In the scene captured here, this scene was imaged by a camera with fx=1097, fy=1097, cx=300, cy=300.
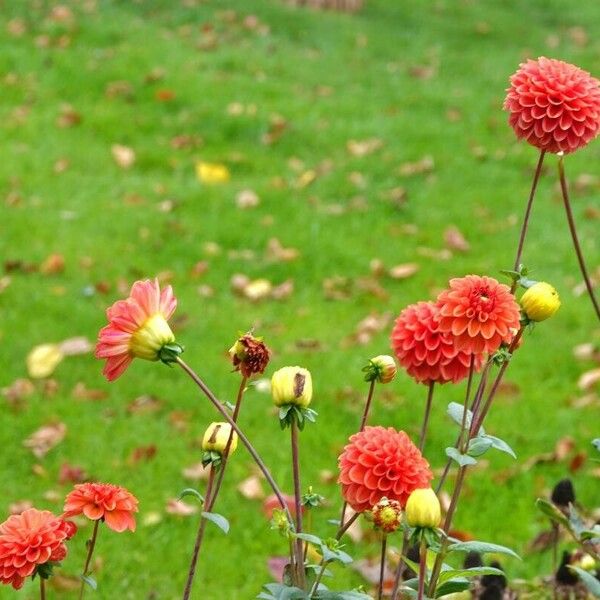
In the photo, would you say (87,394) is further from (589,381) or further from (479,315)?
(479,315)

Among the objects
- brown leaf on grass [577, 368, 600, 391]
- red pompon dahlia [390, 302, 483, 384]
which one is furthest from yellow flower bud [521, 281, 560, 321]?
brown leaf on grass [577, 368, 600, 391]

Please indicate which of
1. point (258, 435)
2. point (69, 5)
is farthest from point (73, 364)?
point (69, 5)

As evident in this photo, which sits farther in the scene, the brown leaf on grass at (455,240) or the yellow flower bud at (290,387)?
the brown leaf on grass at (455,240)

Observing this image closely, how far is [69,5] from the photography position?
310 inches

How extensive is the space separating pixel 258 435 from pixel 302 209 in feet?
6.48

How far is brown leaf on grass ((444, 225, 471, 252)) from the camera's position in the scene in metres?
5.05

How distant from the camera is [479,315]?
1312 mm

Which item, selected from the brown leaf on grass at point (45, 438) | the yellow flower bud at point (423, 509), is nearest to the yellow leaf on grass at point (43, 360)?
the brown leaf on grass at point (45, 438)

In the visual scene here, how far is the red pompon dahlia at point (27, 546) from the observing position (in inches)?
54.2

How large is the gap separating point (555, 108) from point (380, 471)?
0.58 m

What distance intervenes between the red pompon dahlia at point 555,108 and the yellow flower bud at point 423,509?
1.97ft

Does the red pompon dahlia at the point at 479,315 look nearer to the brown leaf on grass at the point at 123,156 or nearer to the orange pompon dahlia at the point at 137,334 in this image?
the orange pompon dahlia at the point at 137,334

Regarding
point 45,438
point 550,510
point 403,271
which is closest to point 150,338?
point 550,510

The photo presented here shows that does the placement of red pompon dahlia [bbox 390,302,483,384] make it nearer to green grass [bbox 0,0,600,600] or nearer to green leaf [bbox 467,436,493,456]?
green leaf [bbox 467,436,493,456]
